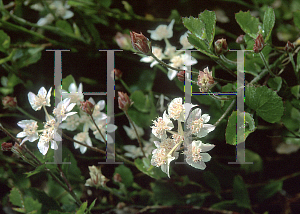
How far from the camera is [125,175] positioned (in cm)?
80

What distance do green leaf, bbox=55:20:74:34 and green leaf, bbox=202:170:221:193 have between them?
0.56m

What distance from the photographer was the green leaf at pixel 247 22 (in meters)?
0.62

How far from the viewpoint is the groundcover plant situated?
28.6 inches

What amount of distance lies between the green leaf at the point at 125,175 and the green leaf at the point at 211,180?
0.68 ft

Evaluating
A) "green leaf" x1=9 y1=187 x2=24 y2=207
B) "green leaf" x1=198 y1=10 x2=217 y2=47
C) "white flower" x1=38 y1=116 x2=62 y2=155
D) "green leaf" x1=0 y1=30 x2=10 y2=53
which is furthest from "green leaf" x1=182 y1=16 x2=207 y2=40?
"green leaf" x1=9 y1=187 x2=24 y2=207

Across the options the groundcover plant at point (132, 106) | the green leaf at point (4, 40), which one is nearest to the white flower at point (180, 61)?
the groundcover plant at point (132, 106)

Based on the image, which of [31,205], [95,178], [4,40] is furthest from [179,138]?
[4,40]

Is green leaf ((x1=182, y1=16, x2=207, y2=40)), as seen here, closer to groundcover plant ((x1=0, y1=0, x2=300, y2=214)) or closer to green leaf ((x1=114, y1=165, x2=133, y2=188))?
groundcover plant ((x1=0, y1=0, x2=300, y2=214))

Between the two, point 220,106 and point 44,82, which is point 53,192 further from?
point 220,106

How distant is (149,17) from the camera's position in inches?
33.5

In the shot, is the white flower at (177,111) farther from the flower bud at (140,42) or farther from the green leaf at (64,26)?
the green leaf at (64,26)

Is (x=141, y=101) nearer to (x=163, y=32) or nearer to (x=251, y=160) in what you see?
(x=163, y=32)

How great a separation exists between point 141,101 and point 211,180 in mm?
295

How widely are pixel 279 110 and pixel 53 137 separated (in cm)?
48
